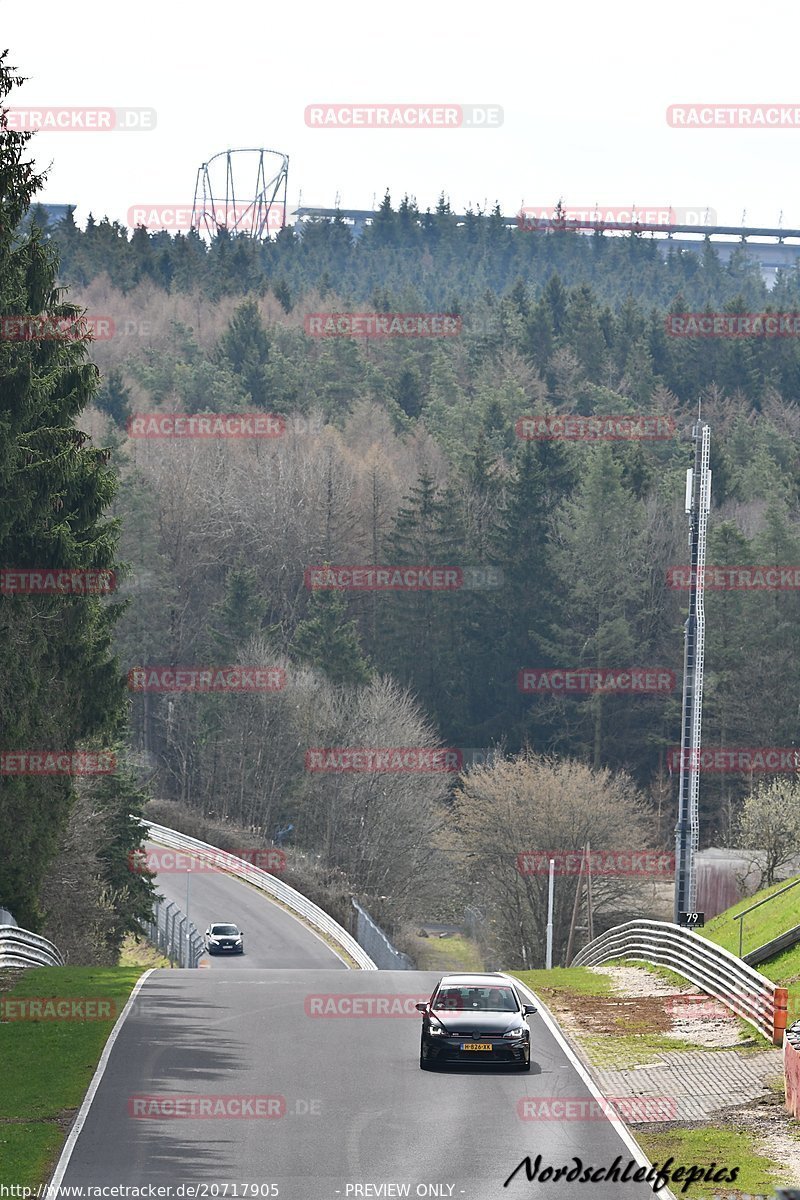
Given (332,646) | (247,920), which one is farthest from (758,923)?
(332,646)

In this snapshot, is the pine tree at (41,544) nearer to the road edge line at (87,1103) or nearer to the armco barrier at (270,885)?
the road edge line at (87,1103)

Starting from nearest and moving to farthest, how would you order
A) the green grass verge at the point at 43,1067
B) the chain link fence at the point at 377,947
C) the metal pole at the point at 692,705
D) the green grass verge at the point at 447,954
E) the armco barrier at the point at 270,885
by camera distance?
1. the green grass verge at the point at 43,1067
2. the metal pole at the point at 692,705
3. the armco barrier at the point at 270,885
4. the chain link fence at the point at 377,947
5. the green grass verge at the point at 447,954

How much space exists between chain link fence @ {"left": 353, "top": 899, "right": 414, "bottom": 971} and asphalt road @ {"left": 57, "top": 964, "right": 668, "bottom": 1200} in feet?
106

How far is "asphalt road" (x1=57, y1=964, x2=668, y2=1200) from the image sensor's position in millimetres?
15664

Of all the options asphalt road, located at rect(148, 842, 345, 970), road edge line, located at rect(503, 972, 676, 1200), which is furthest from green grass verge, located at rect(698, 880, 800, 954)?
asphalt road, located at rect(148, 842, 345, 970)

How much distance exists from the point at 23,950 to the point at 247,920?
31.8 m

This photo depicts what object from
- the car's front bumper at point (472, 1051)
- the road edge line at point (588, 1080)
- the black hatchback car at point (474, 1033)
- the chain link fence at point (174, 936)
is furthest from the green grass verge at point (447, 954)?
the car's front bumper at point (472, 1051)

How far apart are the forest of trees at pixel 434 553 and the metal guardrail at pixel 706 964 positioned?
28835mm

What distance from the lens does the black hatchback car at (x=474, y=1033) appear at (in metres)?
20.6

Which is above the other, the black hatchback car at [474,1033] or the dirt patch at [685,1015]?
the black hatchback car at [474,1033]

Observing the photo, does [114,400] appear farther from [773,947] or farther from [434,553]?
[773,947]

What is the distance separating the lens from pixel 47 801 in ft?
113

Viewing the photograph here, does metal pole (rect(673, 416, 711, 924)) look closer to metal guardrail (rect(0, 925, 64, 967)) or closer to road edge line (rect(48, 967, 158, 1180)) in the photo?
metal guardrail (rect(0, 925, 64, 967))

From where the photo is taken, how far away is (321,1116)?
715 inches
